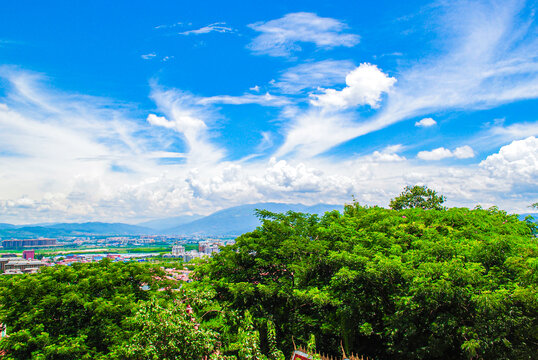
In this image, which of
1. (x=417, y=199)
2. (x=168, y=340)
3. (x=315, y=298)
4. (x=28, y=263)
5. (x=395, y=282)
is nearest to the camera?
(x=168, y=340)

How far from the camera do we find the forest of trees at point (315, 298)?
9992 mm

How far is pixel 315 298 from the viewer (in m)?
12.7

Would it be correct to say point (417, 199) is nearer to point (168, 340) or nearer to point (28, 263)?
point (168, 340)

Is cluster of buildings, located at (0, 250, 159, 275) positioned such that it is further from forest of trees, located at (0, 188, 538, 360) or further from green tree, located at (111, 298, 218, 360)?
green tree, located at (111, 298, 218, 360)

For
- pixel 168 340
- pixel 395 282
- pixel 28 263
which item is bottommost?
pixel 28 263

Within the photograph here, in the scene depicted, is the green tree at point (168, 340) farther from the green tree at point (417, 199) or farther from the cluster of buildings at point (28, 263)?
the green tree at point (417, 199)

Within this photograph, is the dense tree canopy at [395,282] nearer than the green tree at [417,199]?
Yes

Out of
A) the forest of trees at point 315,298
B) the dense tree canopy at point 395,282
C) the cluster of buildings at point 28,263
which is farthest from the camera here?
the cluster of buildings at point 28,263

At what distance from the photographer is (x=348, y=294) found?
44.3 feet

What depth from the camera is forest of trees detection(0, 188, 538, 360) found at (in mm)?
9992

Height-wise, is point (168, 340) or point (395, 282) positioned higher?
point (395, 282)

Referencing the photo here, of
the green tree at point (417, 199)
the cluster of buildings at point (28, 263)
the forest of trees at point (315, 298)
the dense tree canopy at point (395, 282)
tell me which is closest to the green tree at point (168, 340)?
the forest of trees at point (315, 298)

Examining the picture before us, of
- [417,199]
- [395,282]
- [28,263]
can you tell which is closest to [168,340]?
[395,282]

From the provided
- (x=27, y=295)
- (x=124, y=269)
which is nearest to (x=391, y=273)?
(x=124, y=269)
